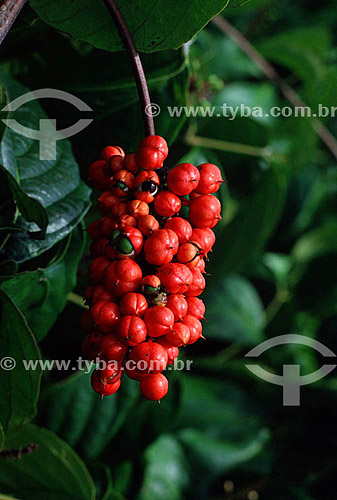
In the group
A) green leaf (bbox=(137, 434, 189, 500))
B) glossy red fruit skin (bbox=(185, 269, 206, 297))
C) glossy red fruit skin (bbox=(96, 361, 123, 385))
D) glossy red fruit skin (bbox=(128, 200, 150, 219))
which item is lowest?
green leaf (bbox=(137, 434, 189, 500))

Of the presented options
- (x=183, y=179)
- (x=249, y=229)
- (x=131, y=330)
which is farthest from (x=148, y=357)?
(x=249, y=229)

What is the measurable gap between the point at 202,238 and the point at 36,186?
0.18 meters

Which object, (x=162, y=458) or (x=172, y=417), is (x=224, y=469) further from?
(x=172, y=417)

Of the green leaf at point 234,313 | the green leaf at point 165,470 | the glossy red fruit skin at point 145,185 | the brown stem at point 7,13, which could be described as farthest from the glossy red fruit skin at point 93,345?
the green leaf at point 234,313

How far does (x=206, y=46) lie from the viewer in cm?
114

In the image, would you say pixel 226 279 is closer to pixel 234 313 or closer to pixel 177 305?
pixel 234 313

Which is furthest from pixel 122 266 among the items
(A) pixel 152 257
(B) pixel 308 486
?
(B) pixel 308 486

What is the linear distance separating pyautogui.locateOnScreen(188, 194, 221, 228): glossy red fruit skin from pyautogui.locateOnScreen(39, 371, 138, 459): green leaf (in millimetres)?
313

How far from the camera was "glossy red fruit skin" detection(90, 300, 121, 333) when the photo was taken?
40 centimetres

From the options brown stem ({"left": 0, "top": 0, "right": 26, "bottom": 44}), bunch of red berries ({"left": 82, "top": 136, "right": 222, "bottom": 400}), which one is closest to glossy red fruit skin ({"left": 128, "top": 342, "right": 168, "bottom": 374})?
bunch of red berries ({"left": 82, "top": 136, "right": 222, "bottom": 400})

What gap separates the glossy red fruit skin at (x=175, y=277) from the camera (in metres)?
0.41

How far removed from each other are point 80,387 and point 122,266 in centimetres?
34

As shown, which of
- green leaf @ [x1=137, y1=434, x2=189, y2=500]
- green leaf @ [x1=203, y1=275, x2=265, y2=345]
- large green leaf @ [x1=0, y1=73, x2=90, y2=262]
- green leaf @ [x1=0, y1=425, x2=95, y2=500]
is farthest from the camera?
green leaf @ [x1=203, y1=275, x2=265, y2=345]

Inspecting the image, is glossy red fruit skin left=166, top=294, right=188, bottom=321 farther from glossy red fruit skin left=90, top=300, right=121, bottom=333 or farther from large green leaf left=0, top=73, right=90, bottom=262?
large green leaf left=0, top=73, right=90, bottom=262
